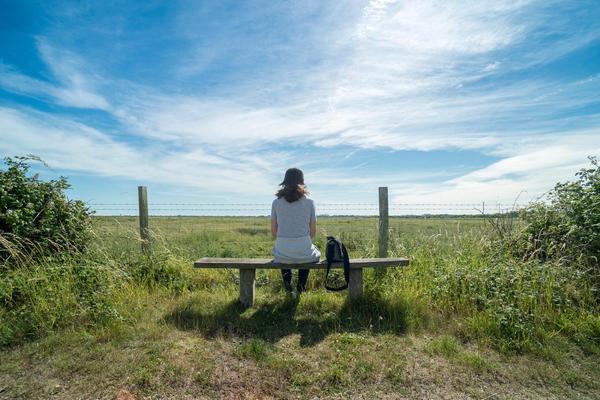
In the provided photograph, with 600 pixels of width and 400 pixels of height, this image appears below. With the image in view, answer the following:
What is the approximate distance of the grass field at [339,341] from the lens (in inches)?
112

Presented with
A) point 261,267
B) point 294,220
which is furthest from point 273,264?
point 294,220

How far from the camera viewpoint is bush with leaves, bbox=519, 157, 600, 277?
15.8 feet

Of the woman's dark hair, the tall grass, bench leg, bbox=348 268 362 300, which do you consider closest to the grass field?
the tall grass

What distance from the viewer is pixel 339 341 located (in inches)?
140

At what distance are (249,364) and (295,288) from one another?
1808 millimetres

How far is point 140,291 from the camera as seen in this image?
4730 mm

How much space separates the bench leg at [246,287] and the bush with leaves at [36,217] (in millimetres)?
2776

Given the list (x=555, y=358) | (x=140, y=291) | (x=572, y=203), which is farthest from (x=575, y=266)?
(x=140, y=291)

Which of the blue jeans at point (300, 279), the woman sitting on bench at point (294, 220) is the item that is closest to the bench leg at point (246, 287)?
the woman sitting on bench at point (294, 220)

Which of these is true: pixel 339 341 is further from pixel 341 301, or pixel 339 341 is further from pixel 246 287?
pixel 246 287

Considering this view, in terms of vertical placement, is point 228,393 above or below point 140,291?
below

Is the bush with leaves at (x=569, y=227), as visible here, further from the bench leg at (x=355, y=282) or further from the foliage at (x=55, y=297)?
the foliage at (x=55, y=297)

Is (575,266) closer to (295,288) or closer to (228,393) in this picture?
(295,288)

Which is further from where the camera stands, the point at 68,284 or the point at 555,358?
the point at 68,284
